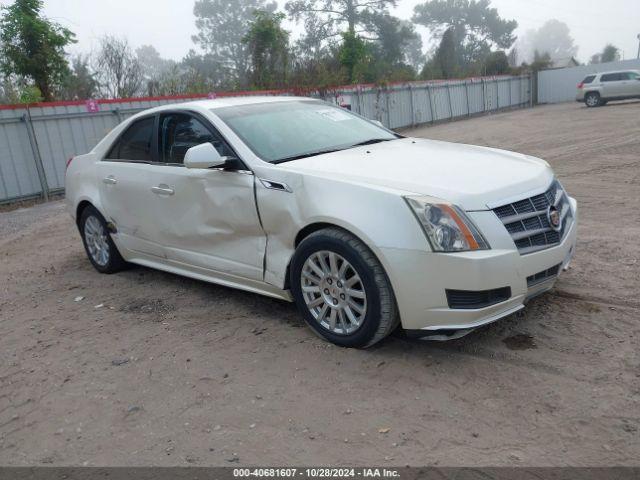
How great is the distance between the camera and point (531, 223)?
11.8 feet

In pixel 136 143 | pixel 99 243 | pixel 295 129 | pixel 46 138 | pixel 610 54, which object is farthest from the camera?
pixel 610 54

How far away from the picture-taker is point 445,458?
8.95 feet

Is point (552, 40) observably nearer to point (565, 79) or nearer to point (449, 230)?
point (565, 79)

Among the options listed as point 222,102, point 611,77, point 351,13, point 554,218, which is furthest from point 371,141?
point 351,13

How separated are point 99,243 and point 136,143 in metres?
1.25

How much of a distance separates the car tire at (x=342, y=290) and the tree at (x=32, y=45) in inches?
557

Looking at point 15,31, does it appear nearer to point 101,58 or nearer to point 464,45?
point 101,58

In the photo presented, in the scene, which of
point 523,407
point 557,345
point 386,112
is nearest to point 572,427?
point 523,407

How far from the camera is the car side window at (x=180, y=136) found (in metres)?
4.62

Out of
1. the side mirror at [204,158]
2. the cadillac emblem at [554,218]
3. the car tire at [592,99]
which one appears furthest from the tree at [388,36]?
the cadillac emblem at [554,218]

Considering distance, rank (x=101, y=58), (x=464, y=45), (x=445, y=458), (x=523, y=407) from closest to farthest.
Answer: (x=445, y=458)
(x=523, y=407)
(x=101, y=58)
(x=464, y=45)

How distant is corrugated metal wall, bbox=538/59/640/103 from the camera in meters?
39.0

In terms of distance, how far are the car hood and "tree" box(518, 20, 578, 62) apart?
577 ft

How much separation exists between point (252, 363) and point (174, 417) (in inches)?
27.0
